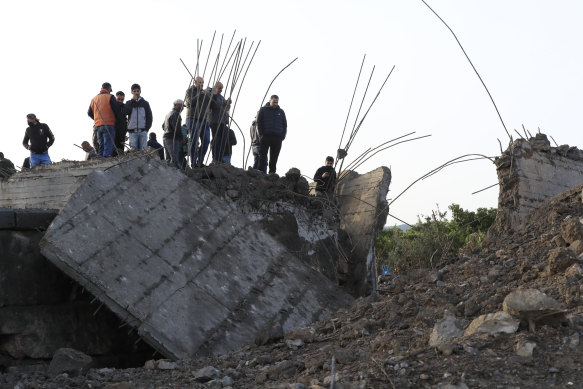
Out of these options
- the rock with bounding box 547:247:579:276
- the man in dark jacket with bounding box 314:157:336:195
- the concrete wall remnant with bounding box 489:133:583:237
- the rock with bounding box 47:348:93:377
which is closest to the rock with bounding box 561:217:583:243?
the rock with bounding box 547:247:579:276

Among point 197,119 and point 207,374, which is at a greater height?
point 197,119

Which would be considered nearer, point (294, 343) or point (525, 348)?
point (525, 348)

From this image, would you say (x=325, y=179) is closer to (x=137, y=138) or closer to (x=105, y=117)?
(x=137, y=138)

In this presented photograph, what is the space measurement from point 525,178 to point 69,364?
14.2ft

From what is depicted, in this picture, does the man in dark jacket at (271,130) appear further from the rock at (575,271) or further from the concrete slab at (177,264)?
the rock at (575,271)

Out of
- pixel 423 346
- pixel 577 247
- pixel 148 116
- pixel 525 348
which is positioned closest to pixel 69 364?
pixel 423 346

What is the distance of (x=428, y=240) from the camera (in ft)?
36.4

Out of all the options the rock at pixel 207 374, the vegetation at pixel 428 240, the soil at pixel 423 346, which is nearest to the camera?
the soil at pixel 423 346

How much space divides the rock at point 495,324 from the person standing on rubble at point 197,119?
15.9 ft

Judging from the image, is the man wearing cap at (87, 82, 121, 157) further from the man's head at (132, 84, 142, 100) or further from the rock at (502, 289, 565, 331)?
the rock at (502, 289, 565, 331)

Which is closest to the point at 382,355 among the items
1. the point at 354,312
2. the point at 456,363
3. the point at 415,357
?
the point at 415,357

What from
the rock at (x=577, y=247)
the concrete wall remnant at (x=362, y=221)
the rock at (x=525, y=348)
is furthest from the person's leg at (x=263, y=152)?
the rock at (x=525, y=348)

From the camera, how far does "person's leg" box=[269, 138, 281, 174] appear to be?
9.16 metres

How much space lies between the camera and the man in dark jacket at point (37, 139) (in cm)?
1016
